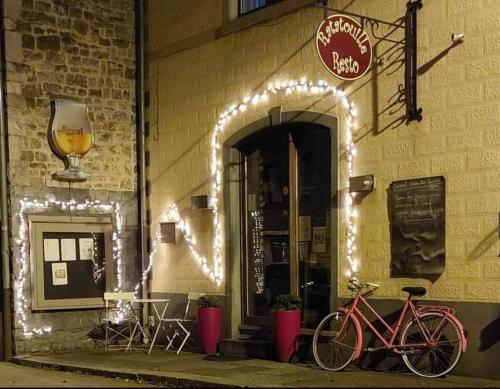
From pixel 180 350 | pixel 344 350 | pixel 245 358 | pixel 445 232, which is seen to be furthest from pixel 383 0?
pixel 180 350

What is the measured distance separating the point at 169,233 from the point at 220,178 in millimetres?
1448

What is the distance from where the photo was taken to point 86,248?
455 inches

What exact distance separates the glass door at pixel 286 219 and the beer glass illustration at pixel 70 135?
8.72 ft

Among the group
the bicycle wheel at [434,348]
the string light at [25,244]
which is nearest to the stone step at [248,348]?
the bicycle wheel at [434,348]

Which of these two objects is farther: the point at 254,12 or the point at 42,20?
the point at 42,20

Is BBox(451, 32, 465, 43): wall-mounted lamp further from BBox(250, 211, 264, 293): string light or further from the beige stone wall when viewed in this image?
BBox(250, 211, 264, 293): string light

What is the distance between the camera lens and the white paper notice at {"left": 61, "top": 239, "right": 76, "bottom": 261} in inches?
444

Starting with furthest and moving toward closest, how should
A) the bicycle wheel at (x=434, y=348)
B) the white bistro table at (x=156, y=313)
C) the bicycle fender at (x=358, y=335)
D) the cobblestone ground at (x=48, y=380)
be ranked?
the white bistro table at (x=156, y=313) → the bicycle fender at (x=358, y=335) → the cobblestone ground at (x=48, y=380) → the bicycle wheel at (x=434, y=348)

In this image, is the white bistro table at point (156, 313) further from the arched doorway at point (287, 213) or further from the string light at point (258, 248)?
the string light at point (258, 248)

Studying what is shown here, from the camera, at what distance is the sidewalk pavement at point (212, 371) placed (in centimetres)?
750

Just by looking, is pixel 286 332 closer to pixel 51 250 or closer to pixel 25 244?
pixel 51 250

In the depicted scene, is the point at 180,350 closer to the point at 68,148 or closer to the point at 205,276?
the point at 205,276

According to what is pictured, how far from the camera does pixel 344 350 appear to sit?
8727 mm

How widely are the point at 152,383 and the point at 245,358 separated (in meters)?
1.73
